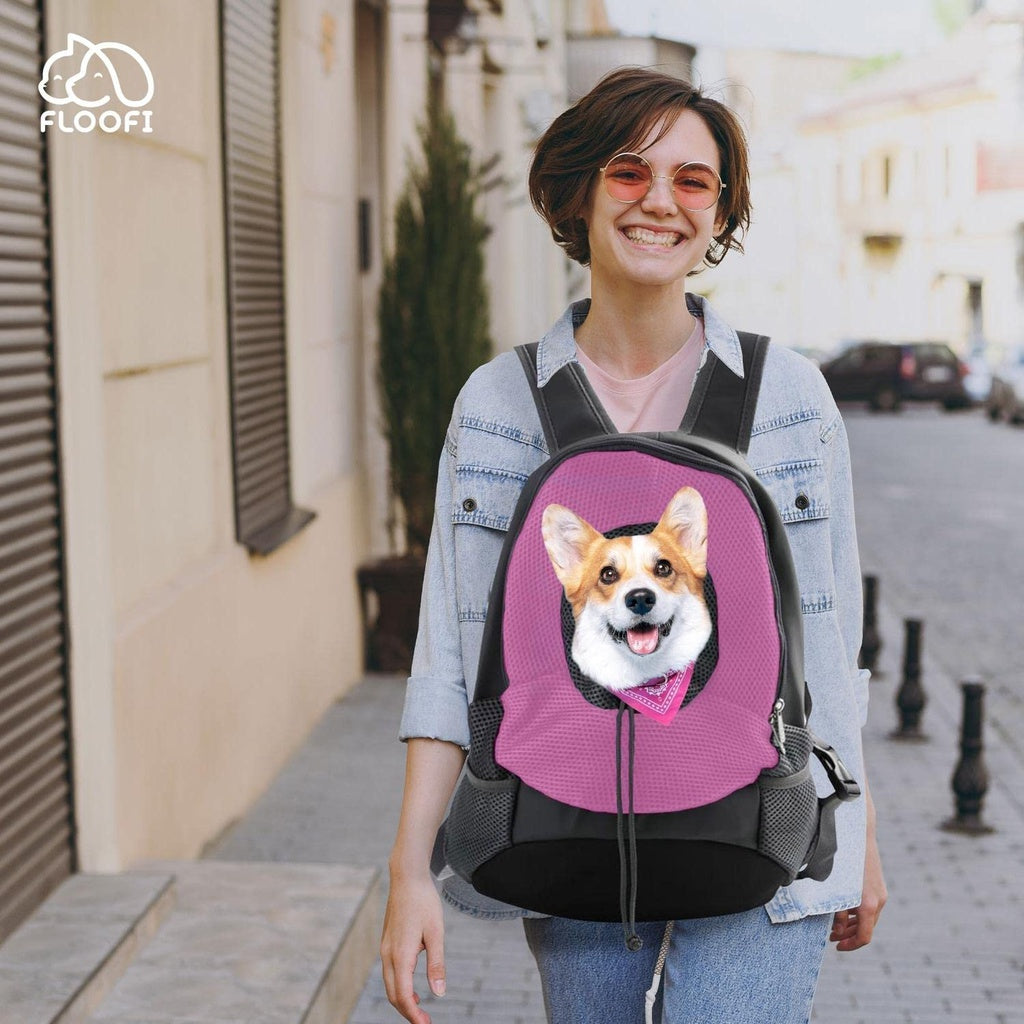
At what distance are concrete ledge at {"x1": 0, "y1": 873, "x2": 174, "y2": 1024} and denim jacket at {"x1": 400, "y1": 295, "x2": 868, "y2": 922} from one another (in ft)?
5.94

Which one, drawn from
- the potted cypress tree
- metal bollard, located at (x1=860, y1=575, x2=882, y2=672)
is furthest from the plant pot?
metal bollard, located at (x1=860, y1=575, x2=882, y2=672)

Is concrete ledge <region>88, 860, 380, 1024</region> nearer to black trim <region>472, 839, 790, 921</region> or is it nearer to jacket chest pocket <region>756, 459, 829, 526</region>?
black trim <region>472, 839, 790, 921</region>

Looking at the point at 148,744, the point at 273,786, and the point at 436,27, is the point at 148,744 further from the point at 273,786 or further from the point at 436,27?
the point at 436,27

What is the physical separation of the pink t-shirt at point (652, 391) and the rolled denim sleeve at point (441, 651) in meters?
0.20

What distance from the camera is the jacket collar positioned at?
6.87 feet

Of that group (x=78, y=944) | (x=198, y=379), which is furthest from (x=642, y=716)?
(x=198, y=379)

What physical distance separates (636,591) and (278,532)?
528cm

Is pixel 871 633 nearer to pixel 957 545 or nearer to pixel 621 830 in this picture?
pixel 957 545

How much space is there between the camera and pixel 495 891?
1.92 metres

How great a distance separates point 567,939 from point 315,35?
6571 mm

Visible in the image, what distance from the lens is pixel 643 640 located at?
1826 mm

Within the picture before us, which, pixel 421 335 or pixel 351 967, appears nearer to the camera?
pixel 351 967

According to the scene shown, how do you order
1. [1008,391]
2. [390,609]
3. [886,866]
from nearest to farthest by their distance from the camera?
[886,866]
[390,609]
[1008,391]

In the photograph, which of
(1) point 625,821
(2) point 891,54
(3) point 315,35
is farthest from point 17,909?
(2) point 891,54
